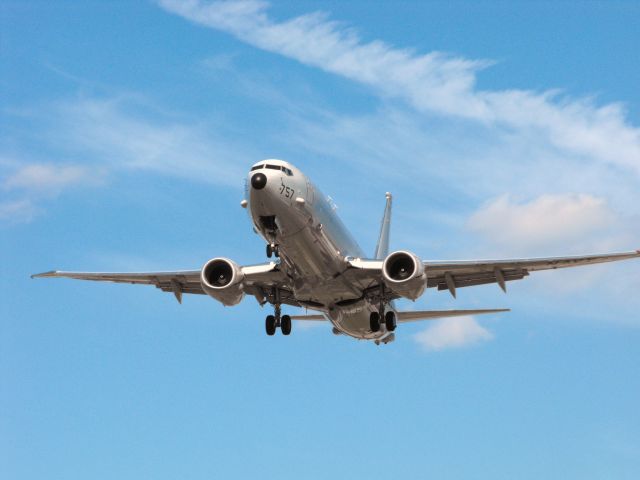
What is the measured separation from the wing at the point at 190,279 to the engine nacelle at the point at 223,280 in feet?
2.14

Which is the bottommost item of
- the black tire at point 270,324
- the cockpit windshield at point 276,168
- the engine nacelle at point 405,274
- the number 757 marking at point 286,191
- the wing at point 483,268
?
the black tire at point 270,324

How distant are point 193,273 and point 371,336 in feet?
25.3

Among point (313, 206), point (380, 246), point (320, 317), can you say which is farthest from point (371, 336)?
point (380, 246)

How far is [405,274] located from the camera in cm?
4003

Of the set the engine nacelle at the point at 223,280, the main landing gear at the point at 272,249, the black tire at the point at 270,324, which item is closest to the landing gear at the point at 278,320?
the black tire at the point at 270,324

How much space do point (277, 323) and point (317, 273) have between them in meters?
4.51

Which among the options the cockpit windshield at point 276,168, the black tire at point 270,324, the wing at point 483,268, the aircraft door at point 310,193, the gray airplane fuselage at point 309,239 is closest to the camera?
the gray airplane fuselage at point 309,239

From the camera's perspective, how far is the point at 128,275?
46.1 metres

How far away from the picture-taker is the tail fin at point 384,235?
2229 inches

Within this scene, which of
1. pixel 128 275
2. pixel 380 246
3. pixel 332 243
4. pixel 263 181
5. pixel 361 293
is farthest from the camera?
pixel 380 246

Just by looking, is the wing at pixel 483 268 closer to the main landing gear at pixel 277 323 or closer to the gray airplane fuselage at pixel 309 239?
the gray airplane fuselage at pixel 309 239

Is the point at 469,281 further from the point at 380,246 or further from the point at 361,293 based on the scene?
the point at 380,246

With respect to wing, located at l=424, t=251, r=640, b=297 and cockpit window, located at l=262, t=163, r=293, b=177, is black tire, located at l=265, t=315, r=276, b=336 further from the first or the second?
cockpit window, located at l=262, t=163, r=293, b=177

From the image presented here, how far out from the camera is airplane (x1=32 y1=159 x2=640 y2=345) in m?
37.6
